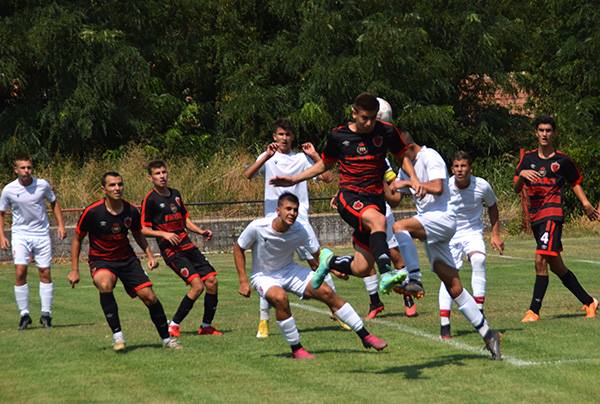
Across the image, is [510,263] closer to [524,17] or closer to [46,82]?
[46,82]

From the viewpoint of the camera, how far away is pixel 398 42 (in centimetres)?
3369

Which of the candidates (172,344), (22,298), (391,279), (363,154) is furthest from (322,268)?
(22,298)

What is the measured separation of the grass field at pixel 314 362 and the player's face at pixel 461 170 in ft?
5.35

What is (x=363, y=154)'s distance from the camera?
10.3m

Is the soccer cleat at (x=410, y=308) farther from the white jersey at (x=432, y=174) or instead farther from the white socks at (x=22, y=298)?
the white socks at (x=22, y=298)

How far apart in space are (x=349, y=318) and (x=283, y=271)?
88cm

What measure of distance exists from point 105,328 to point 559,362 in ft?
19.3

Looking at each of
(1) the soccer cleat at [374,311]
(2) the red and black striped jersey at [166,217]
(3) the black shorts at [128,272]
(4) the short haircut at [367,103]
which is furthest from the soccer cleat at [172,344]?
(4) the short haircut at [367,103]

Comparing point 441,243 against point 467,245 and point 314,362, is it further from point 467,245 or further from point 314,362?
point 467,245

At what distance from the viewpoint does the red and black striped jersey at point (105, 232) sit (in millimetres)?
11992

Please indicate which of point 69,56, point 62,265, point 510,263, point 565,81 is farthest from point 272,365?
point 565,81

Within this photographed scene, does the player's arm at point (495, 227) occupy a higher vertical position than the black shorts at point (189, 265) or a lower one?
higher

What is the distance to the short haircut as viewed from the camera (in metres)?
9.98

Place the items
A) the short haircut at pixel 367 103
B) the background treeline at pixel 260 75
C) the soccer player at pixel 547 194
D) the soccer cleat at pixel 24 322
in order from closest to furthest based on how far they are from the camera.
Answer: the short haircut at pixel 367 103
the soccer player at pixel 547 194
the soccer cleat at pixel 24 322
the background treeline at pixel 260 75
